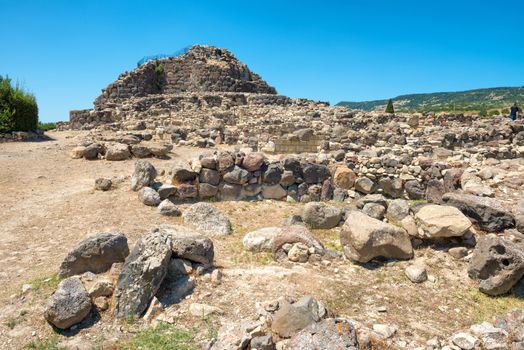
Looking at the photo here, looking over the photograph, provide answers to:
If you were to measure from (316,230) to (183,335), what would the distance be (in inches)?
153

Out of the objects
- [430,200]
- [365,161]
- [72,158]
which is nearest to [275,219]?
[365,161]

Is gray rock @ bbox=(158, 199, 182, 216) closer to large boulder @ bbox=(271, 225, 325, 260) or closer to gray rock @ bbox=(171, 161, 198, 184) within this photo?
gray rock @ bbox=(171, 161, 198, 184)

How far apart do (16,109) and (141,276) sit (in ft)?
64.2

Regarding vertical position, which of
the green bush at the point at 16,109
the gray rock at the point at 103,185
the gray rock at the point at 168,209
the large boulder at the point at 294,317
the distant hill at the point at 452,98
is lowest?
the large boulder at the point at 294,317

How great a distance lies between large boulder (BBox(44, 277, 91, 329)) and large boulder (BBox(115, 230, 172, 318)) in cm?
38

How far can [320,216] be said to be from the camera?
7.50 m

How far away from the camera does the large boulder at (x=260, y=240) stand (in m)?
6.42

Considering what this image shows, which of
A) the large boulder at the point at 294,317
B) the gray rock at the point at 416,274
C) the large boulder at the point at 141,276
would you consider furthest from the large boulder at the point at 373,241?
the large boulder at the point at 141,276

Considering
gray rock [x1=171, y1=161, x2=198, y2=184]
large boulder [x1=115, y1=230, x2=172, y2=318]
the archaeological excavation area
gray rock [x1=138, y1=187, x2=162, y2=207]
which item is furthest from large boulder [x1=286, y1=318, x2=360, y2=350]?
gray rock [x1=171, y1=161, x2=198, y2=184]

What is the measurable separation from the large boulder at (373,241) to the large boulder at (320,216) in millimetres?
1365

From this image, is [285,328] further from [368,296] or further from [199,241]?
[199,241]

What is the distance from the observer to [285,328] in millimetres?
4020

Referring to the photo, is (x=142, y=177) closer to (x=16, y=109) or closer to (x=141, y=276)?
(x=141, y=276)

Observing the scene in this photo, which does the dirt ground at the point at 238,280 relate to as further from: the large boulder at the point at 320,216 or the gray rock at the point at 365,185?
the gray rock at the point at 365,185
